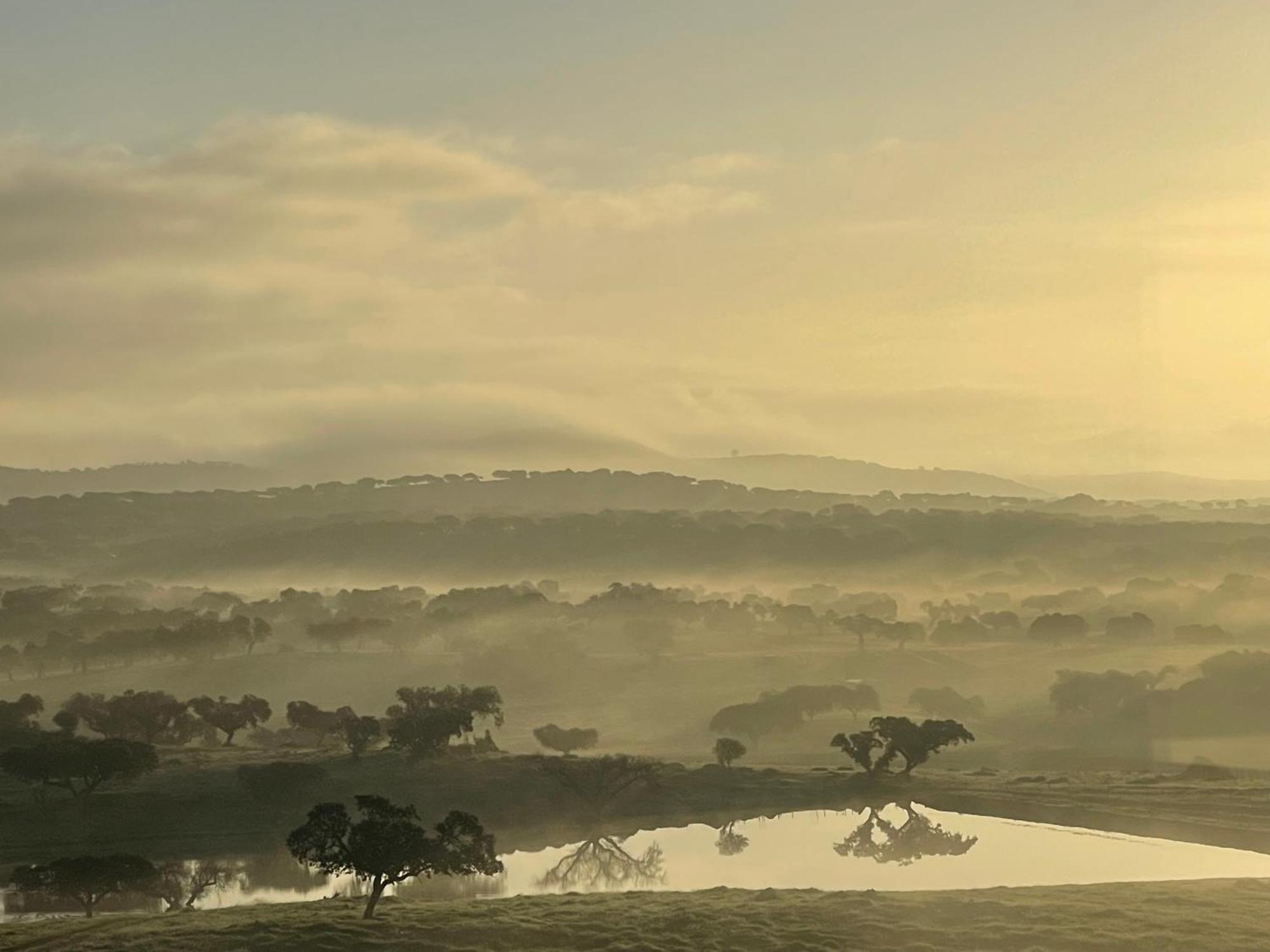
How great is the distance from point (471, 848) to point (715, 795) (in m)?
49.8

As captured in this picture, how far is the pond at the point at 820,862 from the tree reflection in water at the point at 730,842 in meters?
0.23

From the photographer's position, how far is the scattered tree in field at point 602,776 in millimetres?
Answer: 132250

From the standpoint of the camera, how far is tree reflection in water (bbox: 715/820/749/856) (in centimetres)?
11481

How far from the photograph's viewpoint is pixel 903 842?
11631 cm

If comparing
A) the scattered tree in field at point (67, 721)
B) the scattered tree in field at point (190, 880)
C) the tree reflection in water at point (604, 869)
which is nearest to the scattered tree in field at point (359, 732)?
the scattered tree in field at point (190, 880)

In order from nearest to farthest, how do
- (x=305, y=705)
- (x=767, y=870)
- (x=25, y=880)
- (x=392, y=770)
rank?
(x=25, y=880)
(x=767, y=870)
(x=392, y=770)
(x=305, y=705)

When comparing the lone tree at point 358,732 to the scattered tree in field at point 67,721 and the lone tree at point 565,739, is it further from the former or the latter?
the scattered tree in field at point 67,721

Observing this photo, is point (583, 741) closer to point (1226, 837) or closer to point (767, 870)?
point (767, 870)

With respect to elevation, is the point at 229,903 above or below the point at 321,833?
below

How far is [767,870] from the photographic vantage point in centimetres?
10631

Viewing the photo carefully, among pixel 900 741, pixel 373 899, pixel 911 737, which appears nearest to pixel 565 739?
pixel 900 741

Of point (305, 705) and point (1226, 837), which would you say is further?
point (305, 705)

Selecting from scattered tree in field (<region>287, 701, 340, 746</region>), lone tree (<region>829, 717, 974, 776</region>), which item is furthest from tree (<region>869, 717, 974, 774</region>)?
scattered tree in field (<region>287, 701, 340, 746</region>)

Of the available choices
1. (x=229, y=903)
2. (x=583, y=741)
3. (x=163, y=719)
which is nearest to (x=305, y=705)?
(x=163, y=719)
